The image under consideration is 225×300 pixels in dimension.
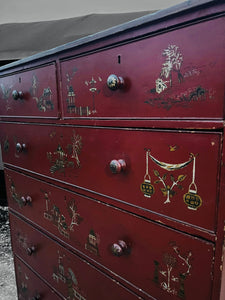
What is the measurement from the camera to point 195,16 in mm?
435

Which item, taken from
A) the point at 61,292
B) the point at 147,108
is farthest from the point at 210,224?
the point at 61,292

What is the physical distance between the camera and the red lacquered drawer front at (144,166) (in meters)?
0.47

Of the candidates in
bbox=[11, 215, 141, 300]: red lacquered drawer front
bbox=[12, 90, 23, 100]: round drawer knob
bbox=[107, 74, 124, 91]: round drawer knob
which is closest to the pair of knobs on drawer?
bbox=[107, 74, 124, 91]: round drawer knob

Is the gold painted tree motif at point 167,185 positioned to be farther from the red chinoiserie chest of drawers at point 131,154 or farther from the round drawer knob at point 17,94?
the round drawer knob at point 17,94

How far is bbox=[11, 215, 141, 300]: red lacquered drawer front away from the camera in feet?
2.47

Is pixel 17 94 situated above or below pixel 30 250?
above

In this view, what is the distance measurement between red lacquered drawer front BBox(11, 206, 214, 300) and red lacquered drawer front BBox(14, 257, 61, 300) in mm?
332

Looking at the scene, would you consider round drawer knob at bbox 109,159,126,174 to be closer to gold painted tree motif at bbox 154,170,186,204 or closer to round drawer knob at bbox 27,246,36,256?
gold painted tree motif at bbox 154,170,186,204

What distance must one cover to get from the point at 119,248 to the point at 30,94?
68 cm

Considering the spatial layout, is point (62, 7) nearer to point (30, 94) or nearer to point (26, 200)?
point (30, 94)

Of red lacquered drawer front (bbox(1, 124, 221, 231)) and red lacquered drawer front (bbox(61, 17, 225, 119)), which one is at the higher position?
red lacquered drawer front (bbox(61, 17, 225, 119))

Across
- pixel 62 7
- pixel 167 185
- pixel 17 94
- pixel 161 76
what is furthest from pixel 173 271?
pixel 62 7

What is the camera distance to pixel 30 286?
1131 mm

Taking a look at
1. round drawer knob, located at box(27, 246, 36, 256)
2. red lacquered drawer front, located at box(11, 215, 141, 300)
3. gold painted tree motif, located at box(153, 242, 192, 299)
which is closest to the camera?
gold painted tree motif, located at box(153, 242, 192, 299)
